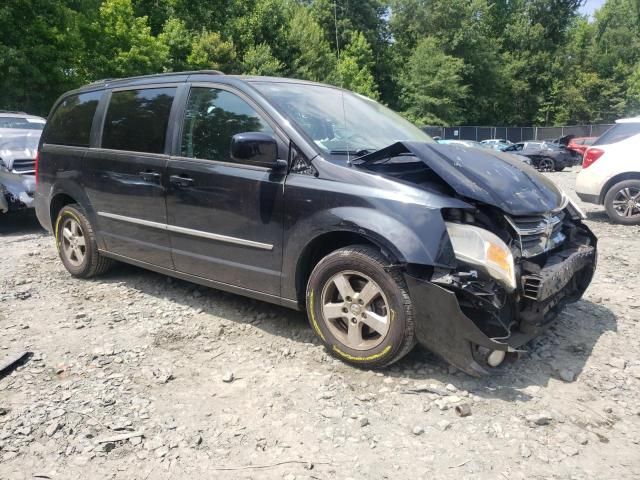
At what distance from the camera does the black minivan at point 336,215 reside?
2.85m

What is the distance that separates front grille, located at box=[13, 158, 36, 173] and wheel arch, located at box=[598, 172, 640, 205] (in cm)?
903

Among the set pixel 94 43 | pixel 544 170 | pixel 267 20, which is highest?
pixel 267 20

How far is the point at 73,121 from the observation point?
503cm

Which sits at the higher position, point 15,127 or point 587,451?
point 15,127

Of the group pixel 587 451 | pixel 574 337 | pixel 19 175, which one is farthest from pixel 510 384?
pixel 19 175

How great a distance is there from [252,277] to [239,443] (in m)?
1.32

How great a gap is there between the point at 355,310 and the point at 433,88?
45.7 meters

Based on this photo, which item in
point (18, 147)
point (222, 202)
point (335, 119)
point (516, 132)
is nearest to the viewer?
point (222, 202)

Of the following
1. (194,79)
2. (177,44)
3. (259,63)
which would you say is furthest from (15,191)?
(259,63)

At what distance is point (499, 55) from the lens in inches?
2232

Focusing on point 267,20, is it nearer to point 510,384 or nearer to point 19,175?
point 19,175

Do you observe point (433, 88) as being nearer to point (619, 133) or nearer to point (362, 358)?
point (619, 133)

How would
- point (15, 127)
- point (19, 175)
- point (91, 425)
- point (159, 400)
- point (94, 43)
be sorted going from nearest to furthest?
1. point (91, 425)
2. point (159, 400)
3. point (19, 175)
4. point (15, 127)
5. point (94, 43)

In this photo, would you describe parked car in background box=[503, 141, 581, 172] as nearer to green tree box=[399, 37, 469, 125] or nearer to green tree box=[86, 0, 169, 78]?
green tree box=[86, 0, 169, 78]
